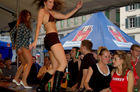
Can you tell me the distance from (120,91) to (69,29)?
3238 centimetres

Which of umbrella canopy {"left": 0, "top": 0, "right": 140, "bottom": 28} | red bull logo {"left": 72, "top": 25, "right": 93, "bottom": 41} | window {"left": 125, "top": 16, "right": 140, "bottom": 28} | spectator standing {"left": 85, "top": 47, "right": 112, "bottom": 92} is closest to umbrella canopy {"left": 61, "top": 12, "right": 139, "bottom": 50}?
red bull logo {"left": 72, "top": 25, "right": 93, "bottom": 41}

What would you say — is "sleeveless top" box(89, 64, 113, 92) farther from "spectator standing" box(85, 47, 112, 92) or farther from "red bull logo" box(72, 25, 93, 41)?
"red bull logo" box(72, 25, 93, 41)

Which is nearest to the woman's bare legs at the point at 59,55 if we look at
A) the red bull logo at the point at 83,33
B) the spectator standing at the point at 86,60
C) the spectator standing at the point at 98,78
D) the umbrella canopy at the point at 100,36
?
the spectator standing at the point at 98,78

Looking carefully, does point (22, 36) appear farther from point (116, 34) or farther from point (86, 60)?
point (116, 34)

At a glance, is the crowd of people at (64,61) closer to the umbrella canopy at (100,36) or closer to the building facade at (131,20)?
the umbrella canopy at (100,36)

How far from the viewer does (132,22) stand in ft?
104

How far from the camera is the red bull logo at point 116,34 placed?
10.1 m

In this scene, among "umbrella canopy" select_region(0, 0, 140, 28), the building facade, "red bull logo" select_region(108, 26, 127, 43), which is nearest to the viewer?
"umbrella canopy" select_region(0, 0, 140, 28)

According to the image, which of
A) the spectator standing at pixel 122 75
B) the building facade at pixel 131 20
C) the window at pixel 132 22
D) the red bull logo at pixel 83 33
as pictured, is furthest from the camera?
the building facade at pixel 131 20

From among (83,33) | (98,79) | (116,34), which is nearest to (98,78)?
(98,79)

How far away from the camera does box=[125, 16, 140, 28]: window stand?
99.7 ft

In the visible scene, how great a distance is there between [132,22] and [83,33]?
23.1 metres

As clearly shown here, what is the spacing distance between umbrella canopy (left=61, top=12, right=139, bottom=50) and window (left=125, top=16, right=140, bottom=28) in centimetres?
2043

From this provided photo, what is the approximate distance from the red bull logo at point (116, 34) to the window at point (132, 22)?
2095 cm
